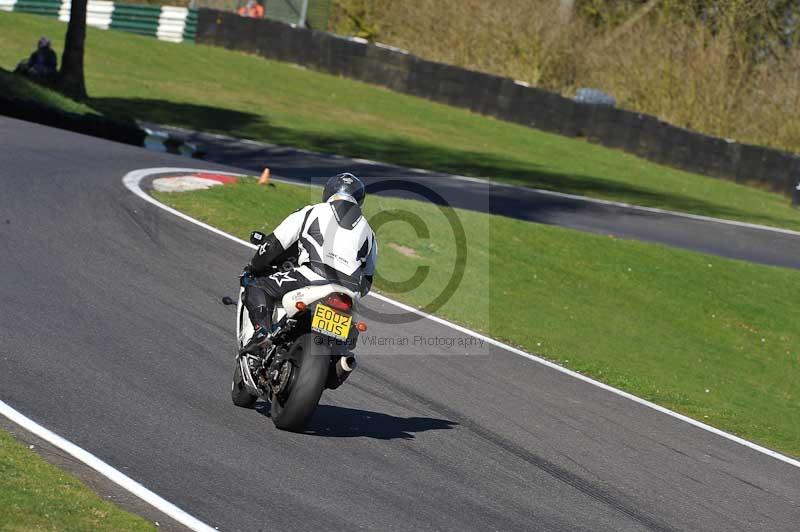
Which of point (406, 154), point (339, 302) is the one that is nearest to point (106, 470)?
point (339, 302)

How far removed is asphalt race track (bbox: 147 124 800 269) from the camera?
20.8 metres

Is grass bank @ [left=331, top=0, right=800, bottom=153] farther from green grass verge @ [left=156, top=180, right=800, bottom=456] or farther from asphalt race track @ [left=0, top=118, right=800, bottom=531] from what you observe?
asphalt race track @ [left=0, top=118, right=800, bottom=531]

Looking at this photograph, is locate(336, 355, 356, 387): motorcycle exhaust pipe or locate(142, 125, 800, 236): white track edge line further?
locate(142, 125, 800, 236): white track edge line

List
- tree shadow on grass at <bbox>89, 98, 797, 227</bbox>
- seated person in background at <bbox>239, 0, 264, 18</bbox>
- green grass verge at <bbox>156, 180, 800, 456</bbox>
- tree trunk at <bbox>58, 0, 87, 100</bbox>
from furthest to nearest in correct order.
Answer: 1. seated person in background at <bbox>239, 0, 264, 18</bbox>
2. tree shadow on grass at <bbox>89, 98, 797, 227</bbox>
3. tree trunk at <bbox>58, 0, 87, 100</bbox>
4. green grass verge at <bbox>156, 180, 800, 456</bbox>

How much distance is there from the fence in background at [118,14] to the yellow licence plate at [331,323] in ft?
110

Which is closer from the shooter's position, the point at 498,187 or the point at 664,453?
the point at 664,453

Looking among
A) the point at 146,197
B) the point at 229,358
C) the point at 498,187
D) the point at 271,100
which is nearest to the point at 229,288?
→ the point at 229,358

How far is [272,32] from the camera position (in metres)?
37.2

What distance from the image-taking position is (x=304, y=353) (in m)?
6.96

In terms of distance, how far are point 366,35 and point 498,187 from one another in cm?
2362

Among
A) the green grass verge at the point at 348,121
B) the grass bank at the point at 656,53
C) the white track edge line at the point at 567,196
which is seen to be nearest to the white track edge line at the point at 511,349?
the white track edge line at the point at 567,196

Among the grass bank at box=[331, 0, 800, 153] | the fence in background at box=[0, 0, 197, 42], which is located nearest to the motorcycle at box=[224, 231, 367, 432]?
the grass bank at box=[331, 0, 800, 153]

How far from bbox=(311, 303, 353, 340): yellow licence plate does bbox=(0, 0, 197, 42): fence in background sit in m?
33.6

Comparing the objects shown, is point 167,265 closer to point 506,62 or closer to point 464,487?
point 464,487
